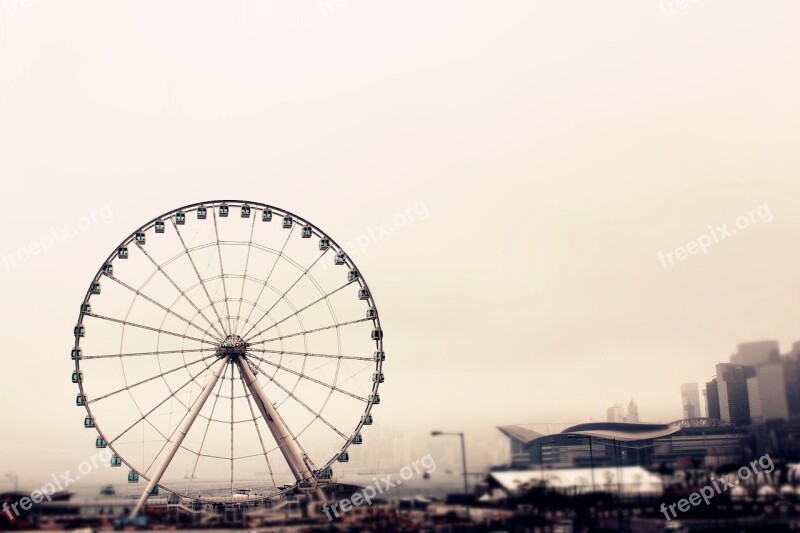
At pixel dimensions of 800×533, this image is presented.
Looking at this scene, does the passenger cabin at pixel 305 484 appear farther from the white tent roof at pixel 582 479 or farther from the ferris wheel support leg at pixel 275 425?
the white tent roof at pixel 582 479

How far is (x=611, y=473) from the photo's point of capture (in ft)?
223

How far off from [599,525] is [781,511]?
13.7m

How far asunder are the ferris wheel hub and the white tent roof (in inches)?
756

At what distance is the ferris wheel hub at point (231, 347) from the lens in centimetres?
6606

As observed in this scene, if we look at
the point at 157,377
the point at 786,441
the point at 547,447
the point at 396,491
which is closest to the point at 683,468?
the point at 786,441

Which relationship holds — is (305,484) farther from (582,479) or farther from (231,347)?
(582,479)

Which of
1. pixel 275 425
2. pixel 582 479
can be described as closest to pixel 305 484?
pixel 275 425

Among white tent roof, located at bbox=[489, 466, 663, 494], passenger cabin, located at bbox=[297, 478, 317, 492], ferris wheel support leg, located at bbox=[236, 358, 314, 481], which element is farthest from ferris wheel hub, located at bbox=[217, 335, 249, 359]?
white tent roof, located at bbox=[489, 466, 663, 494]

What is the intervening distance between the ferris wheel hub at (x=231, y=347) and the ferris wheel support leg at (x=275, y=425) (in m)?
0.63

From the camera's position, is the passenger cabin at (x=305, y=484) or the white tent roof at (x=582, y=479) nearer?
the white tent roof at (x=582, y=479)

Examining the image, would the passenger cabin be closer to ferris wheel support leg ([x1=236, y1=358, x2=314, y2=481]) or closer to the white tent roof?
ferris wheel support leg ([x1=236, y1=358, x2=314, y2=481])

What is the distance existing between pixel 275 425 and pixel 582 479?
22.1 metres

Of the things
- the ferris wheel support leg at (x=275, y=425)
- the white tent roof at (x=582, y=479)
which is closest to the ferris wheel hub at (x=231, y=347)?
the ferris wheel support leg at (x=275, y=425)

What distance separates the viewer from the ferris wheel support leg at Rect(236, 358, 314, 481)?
217 feet
